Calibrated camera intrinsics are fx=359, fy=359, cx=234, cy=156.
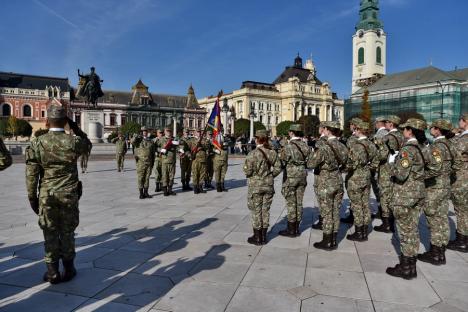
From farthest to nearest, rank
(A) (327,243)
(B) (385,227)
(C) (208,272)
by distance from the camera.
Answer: (B) (385,227) < (A) (327,243) < (C) (208,272)

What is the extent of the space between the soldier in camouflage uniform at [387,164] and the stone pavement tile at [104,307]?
5237 mm

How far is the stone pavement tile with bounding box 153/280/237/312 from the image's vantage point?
3.76 m

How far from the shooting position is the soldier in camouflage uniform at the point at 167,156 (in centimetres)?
1061

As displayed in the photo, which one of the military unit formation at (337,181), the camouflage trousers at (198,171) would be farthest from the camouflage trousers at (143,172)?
the military unit formation at (337,181)

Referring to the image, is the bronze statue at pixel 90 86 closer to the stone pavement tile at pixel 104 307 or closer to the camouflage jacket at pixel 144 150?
the camouflage jacket at pixel 144 150

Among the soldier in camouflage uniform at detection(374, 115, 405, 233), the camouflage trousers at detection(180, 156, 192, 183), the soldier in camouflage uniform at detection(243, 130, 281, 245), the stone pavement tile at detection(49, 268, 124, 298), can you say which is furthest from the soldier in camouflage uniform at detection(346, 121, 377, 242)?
the camouflage trousers at detection(180, 156, 192, 183)

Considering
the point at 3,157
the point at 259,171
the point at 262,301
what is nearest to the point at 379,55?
the point at 259,171

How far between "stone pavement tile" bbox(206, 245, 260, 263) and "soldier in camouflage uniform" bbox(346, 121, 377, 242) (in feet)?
6.41

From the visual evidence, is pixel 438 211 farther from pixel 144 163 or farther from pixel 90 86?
pixel 90 86

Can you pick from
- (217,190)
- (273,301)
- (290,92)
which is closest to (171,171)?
(217,190)

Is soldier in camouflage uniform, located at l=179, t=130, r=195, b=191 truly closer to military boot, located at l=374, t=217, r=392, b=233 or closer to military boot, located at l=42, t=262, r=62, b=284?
military boot, located at l=374, t=217, r=392, b=233

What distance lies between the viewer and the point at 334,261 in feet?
17.3

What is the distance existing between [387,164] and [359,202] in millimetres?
1419

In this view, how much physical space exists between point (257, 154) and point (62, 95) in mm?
87775
